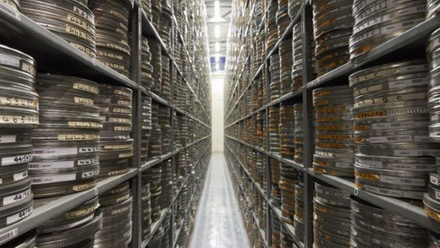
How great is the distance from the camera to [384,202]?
1.23 m

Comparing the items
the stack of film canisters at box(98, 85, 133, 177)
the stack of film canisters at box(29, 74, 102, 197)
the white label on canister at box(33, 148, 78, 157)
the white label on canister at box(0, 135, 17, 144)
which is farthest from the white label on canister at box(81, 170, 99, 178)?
the white label on canister at box(0, 135, 17, 144)

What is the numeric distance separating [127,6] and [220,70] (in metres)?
17.6

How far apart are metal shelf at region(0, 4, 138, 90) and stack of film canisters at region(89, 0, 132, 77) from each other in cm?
10

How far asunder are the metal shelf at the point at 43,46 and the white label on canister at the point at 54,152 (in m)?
0.38

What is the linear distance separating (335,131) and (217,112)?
16823 mm

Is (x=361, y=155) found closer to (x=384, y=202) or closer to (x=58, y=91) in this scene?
(x=384, y=202)

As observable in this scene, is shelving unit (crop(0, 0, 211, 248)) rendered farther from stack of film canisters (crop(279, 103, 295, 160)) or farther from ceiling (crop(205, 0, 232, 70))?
ceiling (crop(205, 0, 232, 70))

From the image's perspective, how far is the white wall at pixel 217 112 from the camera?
18516mm

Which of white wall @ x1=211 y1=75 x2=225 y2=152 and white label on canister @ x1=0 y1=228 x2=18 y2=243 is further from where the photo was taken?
white wall @ x1=211 y1=75 x2=225 y2=152

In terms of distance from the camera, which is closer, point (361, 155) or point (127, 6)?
point (361, 155)

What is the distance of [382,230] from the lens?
131 cm

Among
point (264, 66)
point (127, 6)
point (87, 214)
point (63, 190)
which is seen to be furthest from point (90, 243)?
point (264, 66)

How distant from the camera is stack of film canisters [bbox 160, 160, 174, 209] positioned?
3.35 m

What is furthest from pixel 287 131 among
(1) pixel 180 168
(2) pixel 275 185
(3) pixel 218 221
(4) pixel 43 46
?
(3) pixel 218 221
